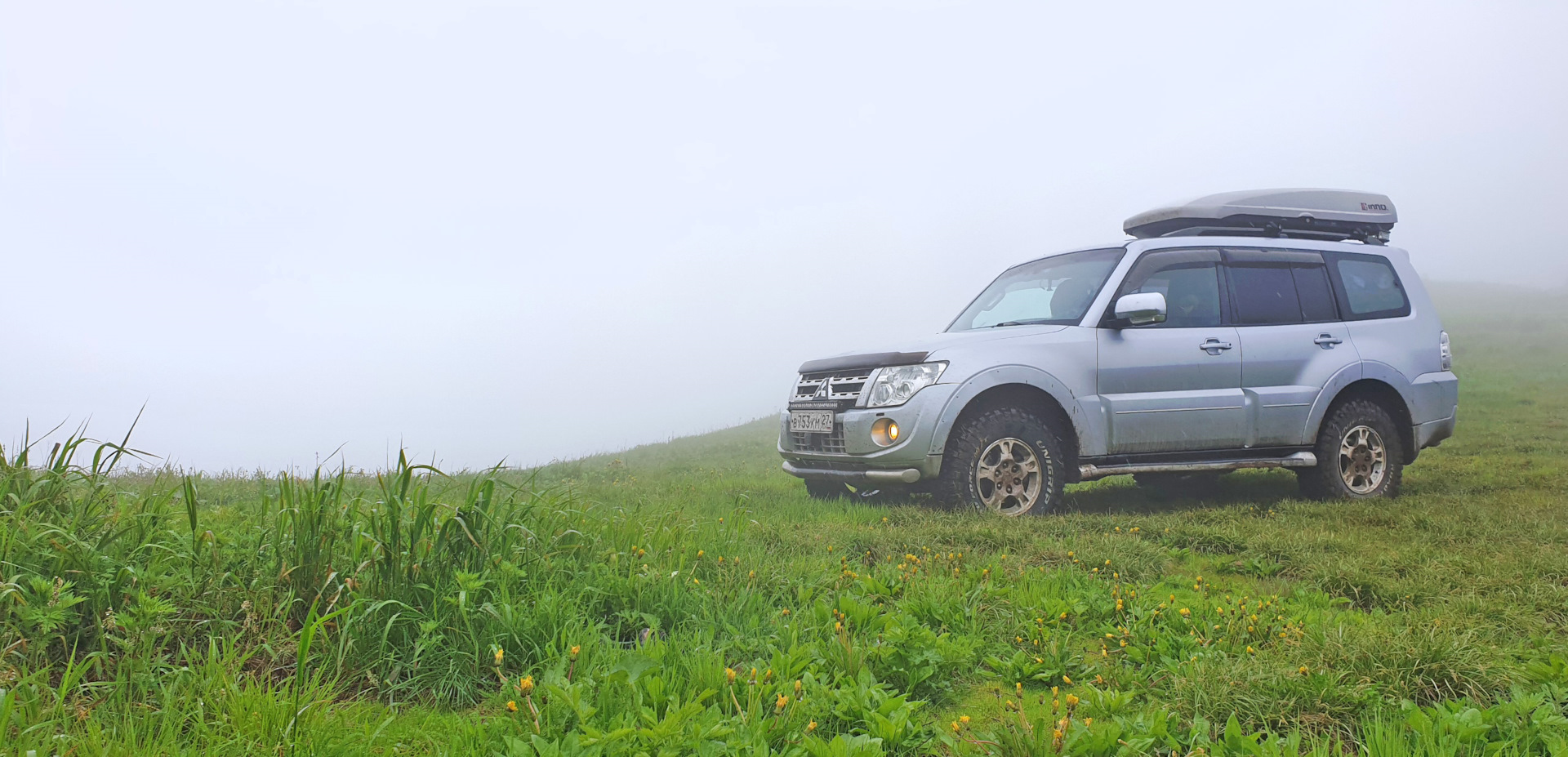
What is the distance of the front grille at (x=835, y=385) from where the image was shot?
6387 mm

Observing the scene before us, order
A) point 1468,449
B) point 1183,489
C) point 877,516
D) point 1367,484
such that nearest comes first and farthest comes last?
point 877,516
point 1367,484
point 1183,489
point 1468,449

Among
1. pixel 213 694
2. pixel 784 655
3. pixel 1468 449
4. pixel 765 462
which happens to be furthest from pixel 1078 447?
pixel 1468 449

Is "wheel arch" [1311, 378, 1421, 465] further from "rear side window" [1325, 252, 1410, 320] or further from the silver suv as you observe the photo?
"rear side window" [1325, 252, 1410, 320]

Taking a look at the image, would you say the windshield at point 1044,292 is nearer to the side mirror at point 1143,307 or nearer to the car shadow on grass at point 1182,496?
the side mirror at point 1143,307

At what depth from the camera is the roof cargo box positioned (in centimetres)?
743

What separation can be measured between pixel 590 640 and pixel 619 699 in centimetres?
39

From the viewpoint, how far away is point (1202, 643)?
314cm

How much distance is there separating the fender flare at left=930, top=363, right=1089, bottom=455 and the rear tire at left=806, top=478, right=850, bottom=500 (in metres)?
1.34

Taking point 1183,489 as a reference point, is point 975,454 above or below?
above

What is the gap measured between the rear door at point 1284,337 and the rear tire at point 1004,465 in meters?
1.86

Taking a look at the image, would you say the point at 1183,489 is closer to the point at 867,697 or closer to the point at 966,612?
the point at 966,612

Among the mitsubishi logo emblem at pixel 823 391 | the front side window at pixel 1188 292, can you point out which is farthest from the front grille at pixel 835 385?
the front side window at pixel 1188 292

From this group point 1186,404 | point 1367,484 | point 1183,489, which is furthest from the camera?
point 1183,489

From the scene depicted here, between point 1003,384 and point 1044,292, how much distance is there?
A: 1.39 m
